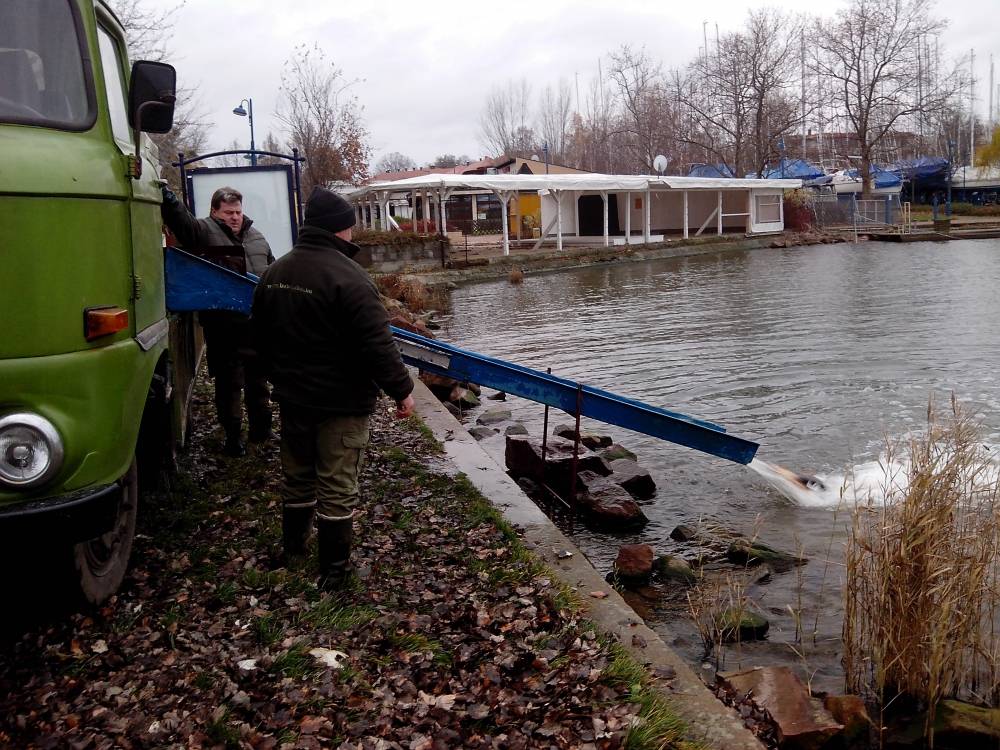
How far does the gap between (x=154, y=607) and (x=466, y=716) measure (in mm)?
1797

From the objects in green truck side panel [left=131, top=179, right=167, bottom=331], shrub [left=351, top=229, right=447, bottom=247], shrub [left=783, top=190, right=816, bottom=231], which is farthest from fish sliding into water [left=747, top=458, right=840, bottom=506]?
shrub [left=783, top=190, right=816, bottom=231]

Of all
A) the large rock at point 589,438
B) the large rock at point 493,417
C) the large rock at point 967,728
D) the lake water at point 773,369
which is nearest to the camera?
the large rock at point 967,728

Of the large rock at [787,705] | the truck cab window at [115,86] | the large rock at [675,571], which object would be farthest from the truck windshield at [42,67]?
the large rock at [675,571]

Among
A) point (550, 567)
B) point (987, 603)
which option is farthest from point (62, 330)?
point (987, 603)

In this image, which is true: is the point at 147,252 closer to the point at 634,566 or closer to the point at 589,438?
the point at 634,566

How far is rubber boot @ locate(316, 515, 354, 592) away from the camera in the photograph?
504 cm

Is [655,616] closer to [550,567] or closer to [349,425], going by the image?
[550,567]

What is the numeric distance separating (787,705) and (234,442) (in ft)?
15.4

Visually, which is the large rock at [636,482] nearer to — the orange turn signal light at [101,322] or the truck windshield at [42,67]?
the orange turn signal light at [101,322]

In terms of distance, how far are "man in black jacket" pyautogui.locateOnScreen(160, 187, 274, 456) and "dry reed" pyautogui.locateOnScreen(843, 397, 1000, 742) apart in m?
4.31

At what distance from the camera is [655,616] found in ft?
20.2

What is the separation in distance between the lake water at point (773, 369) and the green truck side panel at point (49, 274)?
3.87 m

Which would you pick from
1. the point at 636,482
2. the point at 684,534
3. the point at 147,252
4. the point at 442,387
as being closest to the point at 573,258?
the point at 442,387

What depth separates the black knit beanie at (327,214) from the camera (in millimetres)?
5012
